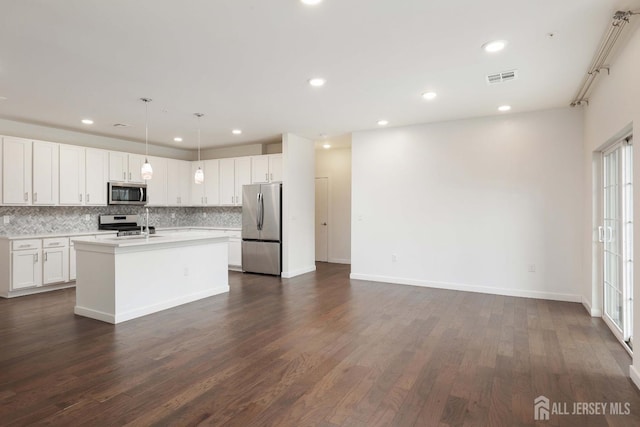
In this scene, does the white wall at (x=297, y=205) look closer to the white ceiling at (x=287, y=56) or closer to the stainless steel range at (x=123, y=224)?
the white ceiling at (x=287, y=56)

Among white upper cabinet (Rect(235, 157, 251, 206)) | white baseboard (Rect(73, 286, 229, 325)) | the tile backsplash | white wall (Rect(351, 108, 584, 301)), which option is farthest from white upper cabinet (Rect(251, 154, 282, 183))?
white baseboard (Rect(73, 286, 229, 325))

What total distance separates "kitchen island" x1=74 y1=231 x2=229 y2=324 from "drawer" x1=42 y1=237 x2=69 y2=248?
1.50 meters

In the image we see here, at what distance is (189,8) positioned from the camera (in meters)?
2.52

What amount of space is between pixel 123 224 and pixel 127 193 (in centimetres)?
65

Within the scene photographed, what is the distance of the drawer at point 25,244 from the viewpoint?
5168 millimetres

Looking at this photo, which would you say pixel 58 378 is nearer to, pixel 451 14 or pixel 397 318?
pixel 397 318

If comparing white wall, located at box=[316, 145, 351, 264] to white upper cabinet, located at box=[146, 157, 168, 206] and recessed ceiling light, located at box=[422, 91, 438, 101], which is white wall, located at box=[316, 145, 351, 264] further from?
recessed ceiling light, located at box=[422, 91, 438, 101]

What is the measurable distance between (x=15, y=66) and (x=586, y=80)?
591 cm

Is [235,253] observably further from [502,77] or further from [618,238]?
[618,238]

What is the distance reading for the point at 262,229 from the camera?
690 cm

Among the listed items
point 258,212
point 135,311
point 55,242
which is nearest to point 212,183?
point 258,212

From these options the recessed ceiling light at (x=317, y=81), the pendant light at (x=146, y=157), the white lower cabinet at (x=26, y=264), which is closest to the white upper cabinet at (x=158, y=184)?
the pendant light at (x=146, y=157)

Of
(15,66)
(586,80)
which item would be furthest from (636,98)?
(15,66)

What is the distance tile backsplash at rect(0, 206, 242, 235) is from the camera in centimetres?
567
